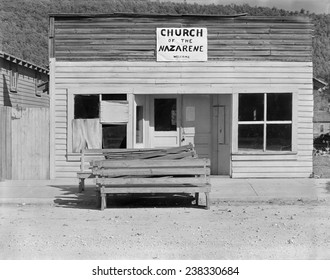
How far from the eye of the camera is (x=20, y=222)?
8.07m

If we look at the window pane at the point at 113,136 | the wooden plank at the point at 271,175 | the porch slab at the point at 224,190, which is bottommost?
the porch slab at the point at 224,190

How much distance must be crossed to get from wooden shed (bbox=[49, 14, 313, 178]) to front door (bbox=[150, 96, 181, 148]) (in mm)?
788

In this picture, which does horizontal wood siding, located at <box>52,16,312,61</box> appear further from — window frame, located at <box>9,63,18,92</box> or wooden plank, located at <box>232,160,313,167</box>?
window frame, located at <box>9,63,18,92</box>

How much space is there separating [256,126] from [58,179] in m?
4.97

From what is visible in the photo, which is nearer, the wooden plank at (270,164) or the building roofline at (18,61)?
the wooden plank at (270,164)

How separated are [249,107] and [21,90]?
9.86 m

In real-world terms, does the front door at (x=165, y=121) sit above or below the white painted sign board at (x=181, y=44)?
below

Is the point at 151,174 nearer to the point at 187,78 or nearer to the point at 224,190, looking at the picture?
the point at 224,190

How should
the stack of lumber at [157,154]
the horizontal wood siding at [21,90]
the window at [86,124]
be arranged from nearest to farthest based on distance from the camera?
1. the stack of lumber at [157,154]
2. the window at [86,124]
3. the horizontal wood siding at [21,90]

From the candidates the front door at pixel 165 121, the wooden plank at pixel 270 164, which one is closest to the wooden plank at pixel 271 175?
the wooden plank at pixel 270 164

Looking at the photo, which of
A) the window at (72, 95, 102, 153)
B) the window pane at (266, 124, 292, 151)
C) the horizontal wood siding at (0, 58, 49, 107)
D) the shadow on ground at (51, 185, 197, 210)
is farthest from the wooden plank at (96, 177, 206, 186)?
the horizontal wood siding at (0, 58, 49, 107)

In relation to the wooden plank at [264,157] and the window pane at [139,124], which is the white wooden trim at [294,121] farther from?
the window pane at [139,124]

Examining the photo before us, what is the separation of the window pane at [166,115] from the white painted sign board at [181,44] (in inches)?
52.1

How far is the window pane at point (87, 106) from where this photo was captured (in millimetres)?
12891
